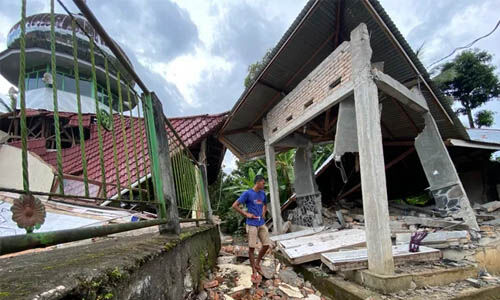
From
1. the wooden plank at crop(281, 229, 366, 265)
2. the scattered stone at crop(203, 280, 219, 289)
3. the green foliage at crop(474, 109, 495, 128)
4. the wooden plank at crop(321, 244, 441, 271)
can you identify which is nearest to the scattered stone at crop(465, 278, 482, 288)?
the wooden plank at crop(321, 244, 441, 271)

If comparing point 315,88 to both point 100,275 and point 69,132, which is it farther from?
point 69,132

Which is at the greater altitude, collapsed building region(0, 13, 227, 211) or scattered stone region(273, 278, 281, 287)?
collapsed building region(0, 13, 227, 211)

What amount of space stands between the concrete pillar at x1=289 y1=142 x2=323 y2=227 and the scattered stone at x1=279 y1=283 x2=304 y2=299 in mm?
3840

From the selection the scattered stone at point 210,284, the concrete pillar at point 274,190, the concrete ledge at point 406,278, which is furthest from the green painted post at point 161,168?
the concrete pillar at point 274,190

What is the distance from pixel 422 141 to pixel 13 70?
782 inches

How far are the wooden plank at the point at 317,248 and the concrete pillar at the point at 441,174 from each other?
Result: 2103 mm

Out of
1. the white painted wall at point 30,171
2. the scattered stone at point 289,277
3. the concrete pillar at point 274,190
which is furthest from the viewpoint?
the concrete pillar at point 274,190

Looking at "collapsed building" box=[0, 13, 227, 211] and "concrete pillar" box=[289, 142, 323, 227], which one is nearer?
"collapsed building" box=[0, 13, 227, 211]

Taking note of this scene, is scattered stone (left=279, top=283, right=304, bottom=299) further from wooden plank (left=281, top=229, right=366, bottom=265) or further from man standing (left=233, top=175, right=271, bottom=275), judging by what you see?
man standing (left=233, top=175, right=271, bottom=275)

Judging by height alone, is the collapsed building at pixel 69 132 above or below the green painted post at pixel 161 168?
above

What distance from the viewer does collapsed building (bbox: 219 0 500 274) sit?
11.1 feet

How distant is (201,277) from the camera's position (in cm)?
267

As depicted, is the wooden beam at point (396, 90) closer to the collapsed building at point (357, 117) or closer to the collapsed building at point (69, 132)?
the collapsed building at point (357, 117)

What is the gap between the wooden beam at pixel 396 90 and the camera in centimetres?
363
